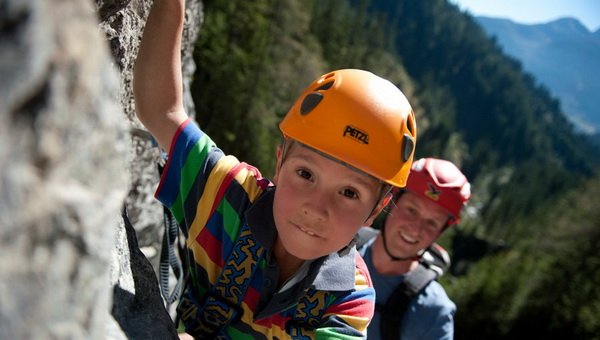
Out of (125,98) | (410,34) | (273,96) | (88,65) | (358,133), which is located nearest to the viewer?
(88,65)

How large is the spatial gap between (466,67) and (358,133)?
164633 mm

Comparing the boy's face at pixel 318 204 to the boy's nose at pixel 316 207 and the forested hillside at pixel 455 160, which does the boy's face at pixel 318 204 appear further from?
the forested hillside at pixel 455 160

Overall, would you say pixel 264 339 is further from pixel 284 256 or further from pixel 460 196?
pixel 460 196

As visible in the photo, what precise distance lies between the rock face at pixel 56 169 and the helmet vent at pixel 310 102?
4.11ft

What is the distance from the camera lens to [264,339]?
6.87ft

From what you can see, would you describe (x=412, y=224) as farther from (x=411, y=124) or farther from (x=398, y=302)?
(x=411, y=124)

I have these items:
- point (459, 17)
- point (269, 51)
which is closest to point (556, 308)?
point (269, 51)

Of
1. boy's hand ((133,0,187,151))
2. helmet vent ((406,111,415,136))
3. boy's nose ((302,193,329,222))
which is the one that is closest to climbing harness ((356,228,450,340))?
helmet vent ((406,111,415,136))

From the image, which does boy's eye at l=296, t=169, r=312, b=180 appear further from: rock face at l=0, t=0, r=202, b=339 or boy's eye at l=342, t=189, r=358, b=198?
rock face at l=0, t=0, r=202, b=339

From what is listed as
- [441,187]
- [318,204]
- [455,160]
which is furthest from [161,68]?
[455,160]

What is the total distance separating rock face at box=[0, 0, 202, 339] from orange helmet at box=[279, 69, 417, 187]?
45.2 inches

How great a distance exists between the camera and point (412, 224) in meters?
4.16

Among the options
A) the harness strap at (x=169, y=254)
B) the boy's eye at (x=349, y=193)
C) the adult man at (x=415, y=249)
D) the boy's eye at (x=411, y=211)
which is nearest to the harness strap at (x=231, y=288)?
the harness strap at (x=169, y=254)

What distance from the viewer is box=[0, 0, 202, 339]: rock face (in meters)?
0.68
